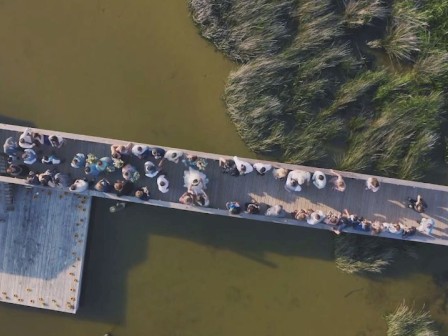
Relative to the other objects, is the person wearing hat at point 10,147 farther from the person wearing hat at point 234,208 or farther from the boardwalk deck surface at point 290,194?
the person wearing hat at point 234,208

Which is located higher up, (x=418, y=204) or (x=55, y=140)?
(x=55, y=140)

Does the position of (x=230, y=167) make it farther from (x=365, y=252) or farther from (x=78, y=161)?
(x=365, y=252)

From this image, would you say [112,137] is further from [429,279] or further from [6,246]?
[429,279]

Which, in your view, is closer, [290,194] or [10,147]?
[10,147]

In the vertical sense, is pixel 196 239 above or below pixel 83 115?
below

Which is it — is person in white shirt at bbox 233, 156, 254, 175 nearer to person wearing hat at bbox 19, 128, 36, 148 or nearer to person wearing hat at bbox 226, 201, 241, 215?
person wearing hat at bbox 226, 201, 241, 215

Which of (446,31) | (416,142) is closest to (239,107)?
(416,142)

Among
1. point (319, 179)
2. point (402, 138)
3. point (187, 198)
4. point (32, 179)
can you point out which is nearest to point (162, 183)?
point (187, 198)

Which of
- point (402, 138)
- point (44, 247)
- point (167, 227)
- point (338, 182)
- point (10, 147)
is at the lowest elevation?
point (44, 247)
